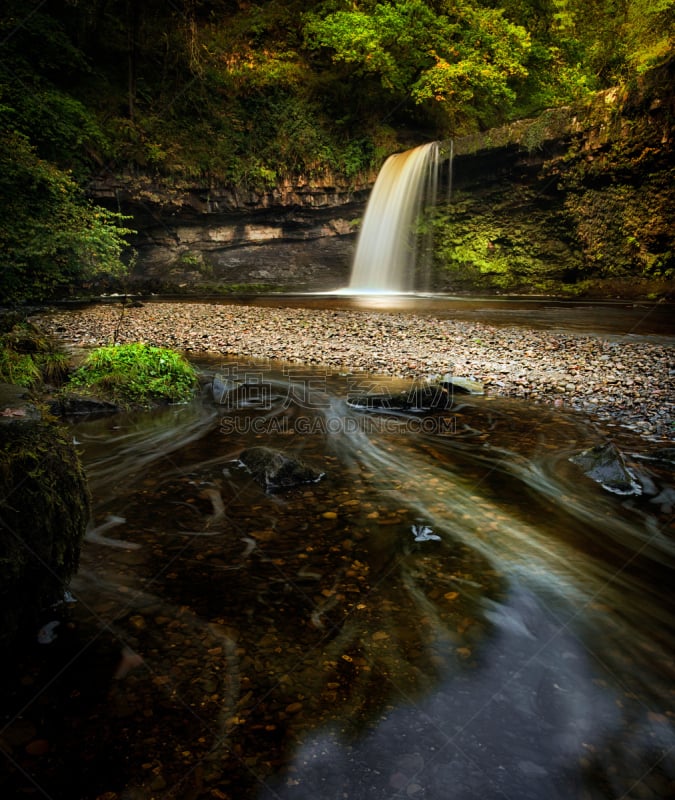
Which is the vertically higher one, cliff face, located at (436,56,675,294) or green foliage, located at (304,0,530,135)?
green foliage, located at (304,0,530,135)

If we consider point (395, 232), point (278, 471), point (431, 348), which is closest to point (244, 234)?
point (395, 232)

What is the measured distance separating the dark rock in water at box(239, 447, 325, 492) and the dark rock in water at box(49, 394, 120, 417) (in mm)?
2804

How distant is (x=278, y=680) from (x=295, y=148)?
22.8 metres

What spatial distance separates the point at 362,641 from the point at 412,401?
4.13 metres

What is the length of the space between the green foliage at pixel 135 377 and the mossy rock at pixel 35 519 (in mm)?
4172

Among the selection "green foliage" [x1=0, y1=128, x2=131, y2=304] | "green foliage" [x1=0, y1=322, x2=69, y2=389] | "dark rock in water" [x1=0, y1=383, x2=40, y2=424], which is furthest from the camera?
"green foliage" [x1=0, y1=128, x2=131, y2=304]

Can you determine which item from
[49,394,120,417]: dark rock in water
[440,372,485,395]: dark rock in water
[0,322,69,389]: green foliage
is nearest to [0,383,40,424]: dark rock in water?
[0,322,69,389]: green foliage

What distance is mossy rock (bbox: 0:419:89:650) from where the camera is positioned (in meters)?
2.09

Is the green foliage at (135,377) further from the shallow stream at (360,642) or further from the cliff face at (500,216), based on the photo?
the cliff face at (500,216)

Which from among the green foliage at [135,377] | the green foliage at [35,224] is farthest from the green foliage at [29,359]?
the green foliage at [35,224]

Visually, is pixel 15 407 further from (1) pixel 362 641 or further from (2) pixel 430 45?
(2) pixel 430 45

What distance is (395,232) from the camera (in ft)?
69.3

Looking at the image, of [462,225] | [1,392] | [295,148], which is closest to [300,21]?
[295,148]

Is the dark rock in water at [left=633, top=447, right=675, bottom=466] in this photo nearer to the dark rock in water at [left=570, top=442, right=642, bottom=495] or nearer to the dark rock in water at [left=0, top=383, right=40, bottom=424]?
the dark rock in water at [left=570, top=442, right=642, bottom=495]
